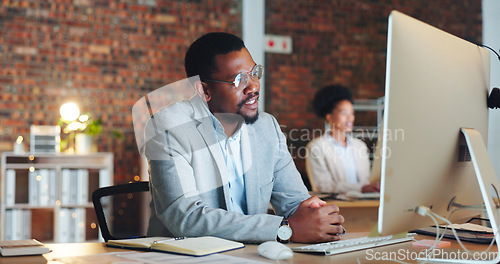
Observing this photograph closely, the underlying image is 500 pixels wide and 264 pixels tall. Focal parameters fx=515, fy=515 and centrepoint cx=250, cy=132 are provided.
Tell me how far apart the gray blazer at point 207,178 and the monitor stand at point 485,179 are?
560 millimetres

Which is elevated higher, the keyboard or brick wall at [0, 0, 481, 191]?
brick wall at [0, 0, 481, 191]

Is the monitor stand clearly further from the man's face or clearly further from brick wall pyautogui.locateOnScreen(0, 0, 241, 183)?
brick wall pyautogui.locateOnScreen(0, 0, 241, 183)

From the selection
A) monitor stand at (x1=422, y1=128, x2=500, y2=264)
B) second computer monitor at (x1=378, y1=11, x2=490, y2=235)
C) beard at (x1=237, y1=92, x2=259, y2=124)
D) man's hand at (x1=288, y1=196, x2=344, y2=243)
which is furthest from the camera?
beard at (x1=237, y1=92, x2=259, y2=124)

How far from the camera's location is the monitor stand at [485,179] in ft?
3.83

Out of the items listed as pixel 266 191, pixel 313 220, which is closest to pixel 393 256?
pixel 313 220

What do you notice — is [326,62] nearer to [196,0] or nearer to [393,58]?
[196,0]

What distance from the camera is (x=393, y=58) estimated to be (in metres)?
0.97

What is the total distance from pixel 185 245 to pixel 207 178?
51cm

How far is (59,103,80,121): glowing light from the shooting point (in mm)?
5055

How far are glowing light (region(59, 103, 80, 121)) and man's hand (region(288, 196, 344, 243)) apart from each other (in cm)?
402

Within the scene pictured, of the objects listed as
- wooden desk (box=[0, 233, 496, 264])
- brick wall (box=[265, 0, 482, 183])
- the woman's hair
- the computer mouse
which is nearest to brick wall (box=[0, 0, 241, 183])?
brick wall (box=[265, 0, 482, 183])

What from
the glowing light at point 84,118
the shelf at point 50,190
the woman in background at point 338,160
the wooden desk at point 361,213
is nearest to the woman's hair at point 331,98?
the woman in background at point 338,160

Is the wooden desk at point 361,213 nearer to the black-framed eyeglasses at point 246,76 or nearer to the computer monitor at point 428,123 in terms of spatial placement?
the black-framed eyeglasses at point 246,76

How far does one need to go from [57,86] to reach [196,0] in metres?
1.72
